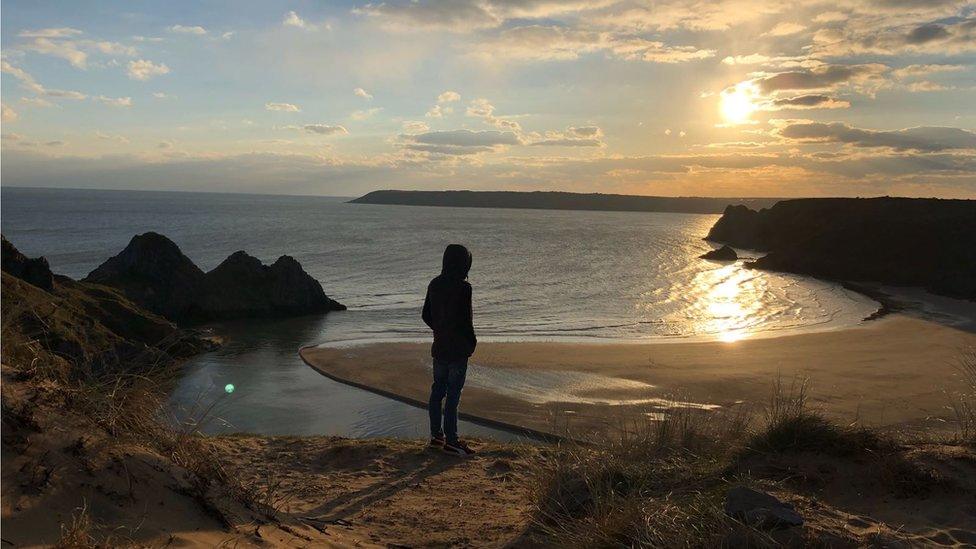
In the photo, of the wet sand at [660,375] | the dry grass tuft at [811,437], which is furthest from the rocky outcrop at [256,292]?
the dry grass tuft at [811,437]

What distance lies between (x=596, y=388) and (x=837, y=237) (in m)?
42.9

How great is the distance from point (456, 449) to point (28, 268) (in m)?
13.3

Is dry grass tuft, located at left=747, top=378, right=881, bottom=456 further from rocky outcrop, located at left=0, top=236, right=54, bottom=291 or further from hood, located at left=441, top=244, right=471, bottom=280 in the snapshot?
rocky outcrop, located at left=0, top=236, right=54, bottom=291

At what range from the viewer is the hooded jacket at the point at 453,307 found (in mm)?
7285

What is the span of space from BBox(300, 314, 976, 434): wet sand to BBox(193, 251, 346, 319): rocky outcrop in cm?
744

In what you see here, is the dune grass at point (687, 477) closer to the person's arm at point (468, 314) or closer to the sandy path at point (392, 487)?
the sandy path at point (392, 487)

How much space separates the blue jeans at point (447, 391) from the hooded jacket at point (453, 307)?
125 millimetres

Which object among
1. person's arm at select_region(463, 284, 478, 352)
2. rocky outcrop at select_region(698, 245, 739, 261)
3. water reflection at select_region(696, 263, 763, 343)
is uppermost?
person's arm at select_region(463, 284, 478, 352)

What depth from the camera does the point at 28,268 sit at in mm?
15680

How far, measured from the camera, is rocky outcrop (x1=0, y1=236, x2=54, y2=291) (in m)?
15.3

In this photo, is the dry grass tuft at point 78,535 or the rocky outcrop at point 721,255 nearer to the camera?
the dry grass tuft at point 78,535

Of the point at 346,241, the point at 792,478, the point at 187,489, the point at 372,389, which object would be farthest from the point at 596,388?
the point at 346,241

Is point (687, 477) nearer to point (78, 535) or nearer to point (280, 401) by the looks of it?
point (78, 535)

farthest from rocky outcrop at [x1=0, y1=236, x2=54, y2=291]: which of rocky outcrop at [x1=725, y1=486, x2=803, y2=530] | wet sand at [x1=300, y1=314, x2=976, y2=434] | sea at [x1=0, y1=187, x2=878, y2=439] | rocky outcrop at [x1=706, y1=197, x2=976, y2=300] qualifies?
rocky outcrop at [x1=706, y1=197, x2=976, y2=300]
